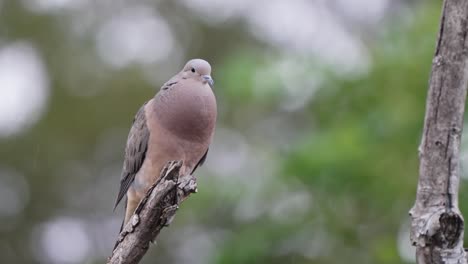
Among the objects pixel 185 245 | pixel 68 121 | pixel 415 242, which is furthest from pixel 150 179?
pixel 68 121

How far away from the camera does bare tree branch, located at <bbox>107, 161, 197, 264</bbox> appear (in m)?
4.12

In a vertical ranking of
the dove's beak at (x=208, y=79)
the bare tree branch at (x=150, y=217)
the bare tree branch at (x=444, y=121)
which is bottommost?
the bare tree branch at (x=150, y=217)

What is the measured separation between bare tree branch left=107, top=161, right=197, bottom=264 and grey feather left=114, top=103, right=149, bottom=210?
3.97ft

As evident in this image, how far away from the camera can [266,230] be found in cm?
636

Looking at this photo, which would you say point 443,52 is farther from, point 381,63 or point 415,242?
point 381,63

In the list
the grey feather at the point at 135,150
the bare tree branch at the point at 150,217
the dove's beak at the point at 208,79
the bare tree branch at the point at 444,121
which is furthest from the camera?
the grey feather at the point at 135,150

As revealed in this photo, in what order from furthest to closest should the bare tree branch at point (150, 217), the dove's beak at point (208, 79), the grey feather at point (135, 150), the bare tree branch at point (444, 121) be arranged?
the grey feather at point (135, 150) < the dove's beak at point (208, 79) < the bare tree branch at point (150, 217) < the bare tree branch at point (444, 121)

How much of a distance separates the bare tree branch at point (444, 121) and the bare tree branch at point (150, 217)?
1.08 metres

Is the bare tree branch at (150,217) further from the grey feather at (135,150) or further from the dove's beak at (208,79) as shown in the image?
the grey feather at (135,150)

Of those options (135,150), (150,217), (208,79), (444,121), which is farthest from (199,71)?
(444,121)

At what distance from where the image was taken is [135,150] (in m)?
5.48

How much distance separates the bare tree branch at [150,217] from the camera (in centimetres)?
412

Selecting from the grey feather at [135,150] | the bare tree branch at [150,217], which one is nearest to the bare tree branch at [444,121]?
the bare tree branch at [150,217]

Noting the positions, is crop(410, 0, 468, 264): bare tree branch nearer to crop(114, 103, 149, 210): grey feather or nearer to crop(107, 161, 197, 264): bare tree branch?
crop(107, 161, 197, 264): bare tree branch
